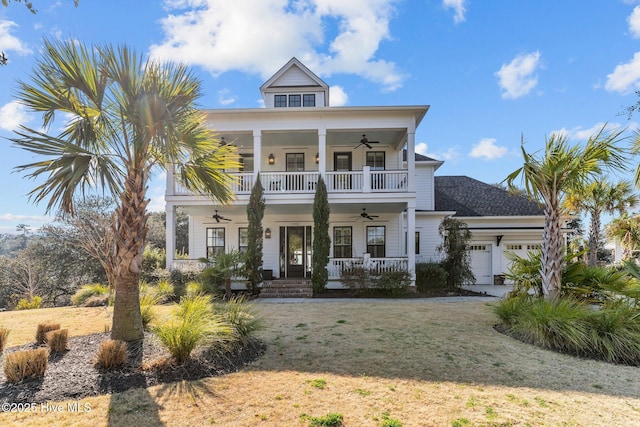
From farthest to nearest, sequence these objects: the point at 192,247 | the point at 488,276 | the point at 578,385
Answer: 1. the point at 488,276
2. the point at 192,247
3. the point at 578,385

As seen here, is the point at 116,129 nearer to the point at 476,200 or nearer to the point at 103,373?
the point at 103,373

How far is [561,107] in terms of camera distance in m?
12.0

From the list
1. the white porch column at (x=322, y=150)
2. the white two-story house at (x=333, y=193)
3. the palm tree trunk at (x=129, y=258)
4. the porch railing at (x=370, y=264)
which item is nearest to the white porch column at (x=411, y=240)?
the white two-story house at (x=333, y=193)

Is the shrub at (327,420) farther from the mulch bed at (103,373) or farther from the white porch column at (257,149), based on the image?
the white porch column at (257,149)

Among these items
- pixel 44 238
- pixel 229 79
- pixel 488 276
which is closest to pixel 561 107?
pixel 488 276

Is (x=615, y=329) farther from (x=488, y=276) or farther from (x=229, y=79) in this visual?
(x=229, y=79)

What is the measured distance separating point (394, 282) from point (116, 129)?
9768 millimetres

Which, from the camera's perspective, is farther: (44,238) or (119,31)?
(44,238)

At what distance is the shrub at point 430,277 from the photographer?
1245 cm

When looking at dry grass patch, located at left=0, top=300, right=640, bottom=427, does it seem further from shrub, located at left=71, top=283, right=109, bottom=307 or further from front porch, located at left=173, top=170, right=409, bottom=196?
shrub, located at left=71, top=283, right=109, bottom=307

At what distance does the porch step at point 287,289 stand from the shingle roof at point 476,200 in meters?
8.82

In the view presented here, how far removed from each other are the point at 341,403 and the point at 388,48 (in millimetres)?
13441

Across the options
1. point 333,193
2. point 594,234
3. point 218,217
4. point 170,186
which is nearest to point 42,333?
point 170,186

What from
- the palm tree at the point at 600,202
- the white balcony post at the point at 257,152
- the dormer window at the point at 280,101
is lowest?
the palm tree at the point at 600,202
